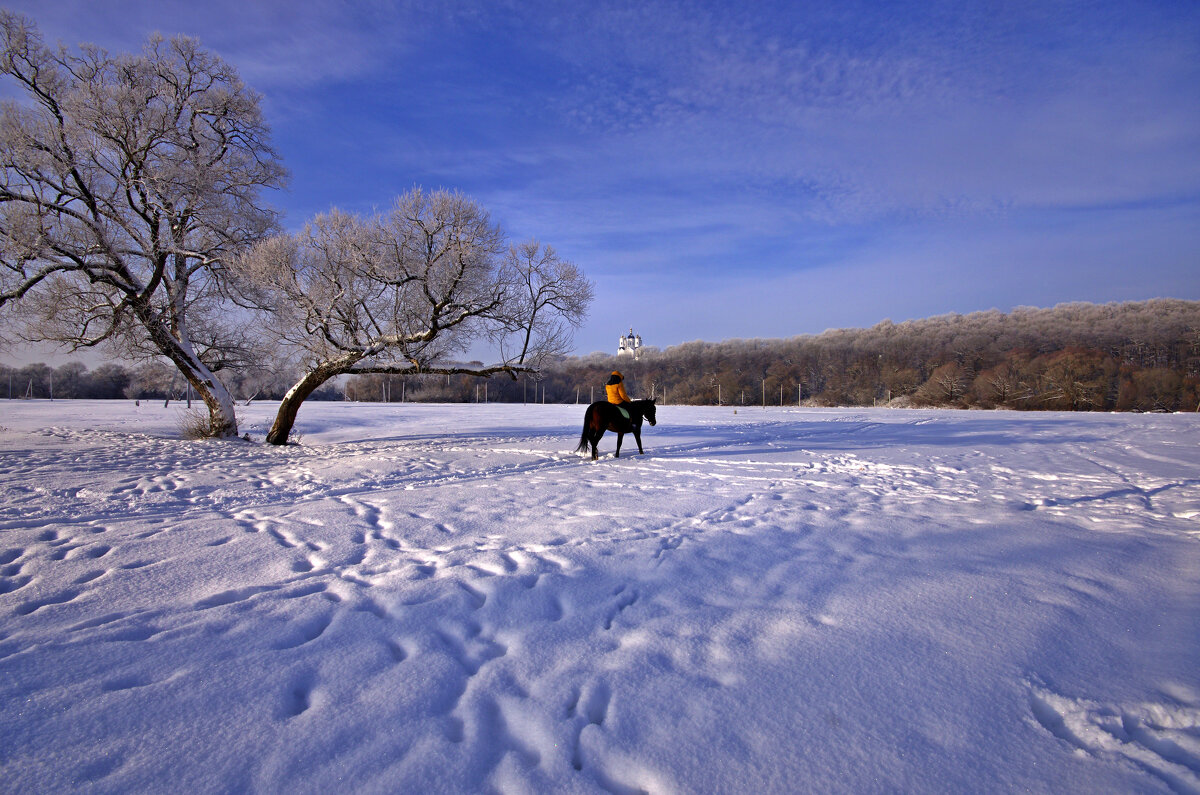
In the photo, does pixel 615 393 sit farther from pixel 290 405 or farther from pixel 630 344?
pixel 630 344

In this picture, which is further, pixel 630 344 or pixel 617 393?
pixel 630 344

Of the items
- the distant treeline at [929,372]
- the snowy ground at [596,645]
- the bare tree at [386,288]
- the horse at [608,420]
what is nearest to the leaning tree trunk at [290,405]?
the bare tree at [386,288]

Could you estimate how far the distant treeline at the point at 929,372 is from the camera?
5838 cm

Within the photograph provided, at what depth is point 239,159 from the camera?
14250 mm

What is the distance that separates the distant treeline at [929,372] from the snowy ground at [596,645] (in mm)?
41760

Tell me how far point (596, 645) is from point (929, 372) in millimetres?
92319

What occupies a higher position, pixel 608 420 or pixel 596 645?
pixel 608 420

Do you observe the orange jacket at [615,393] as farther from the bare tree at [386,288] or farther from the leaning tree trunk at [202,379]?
the leaning tree trunk at [202,379]

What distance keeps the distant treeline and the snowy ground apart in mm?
41760

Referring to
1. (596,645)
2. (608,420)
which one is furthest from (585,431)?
(596,645)

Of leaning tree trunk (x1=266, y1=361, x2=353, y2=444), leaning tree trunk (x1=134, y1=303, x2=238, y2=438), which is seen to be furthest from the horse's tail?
leaning tree trunk (x1=134, y1=303, x2=238, y2=438)

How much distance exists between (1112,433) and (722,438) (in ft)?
48.4

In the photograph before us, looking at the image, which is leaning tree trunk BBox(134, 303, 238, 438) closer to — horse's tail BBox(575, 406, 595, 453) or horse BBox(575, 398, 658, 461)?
horse's tail BBox(575, 406, 595, 453)

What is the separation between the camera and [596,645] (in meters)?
3.08
